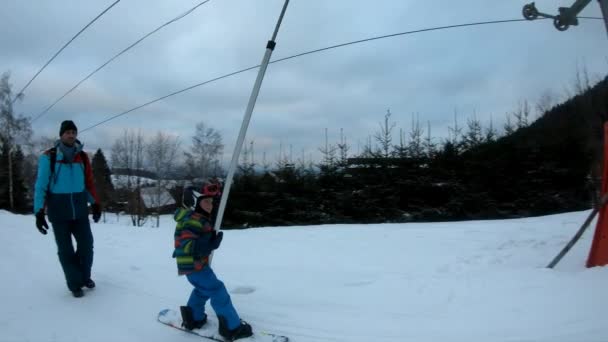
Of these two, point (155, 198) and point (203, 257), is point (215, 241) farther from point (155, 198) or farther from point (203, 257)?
point (155, 198)

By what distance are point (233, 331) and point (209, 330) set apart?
288 millimetres

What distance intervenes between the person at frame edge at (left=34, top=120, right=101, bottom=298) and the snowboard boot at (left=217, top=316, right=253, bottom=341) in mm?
1866

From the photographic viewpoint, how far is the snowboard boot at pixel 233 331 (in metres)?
2.77

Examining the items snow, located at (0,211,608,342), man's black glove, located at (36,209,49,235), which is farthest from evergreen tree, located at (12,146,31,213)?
man's black glove, located at (36,209,49,235)

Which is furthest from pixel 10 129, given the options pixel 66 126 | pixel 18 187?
pixel 66 126

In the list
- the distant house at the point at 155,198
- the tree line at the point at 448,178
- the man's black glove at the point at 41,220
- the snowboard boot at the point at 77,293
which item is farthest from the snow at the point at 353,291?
the distant house at the point at 155,198

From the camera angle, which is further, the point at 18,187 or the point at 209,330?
the point at 18,187

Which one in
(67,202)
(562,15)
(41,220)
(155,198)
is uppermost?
(562,15)

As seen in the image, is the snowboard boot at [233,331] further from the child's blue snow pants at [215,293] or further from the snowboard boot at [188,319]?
the snowboard boot at [188,319]

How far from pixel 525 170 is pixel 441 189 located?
11.2 feet

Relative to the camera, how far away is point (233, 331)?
2.78 meters

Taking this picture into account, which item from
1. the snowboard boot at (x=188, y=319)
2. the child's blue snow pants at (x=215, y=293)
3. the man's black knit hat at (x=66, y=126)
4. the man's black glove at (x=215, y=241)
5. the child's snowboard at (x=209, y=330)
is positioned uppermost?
the man's black knit hat at (x=66, y=126)

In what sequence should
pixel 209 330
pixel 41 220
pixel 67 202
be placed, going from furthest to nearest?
1. pixel 67 202
2. pixel 41 220
3. pixel 209 330

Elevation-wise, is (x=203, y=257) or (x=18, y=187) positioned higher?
(x=18, y=187)
